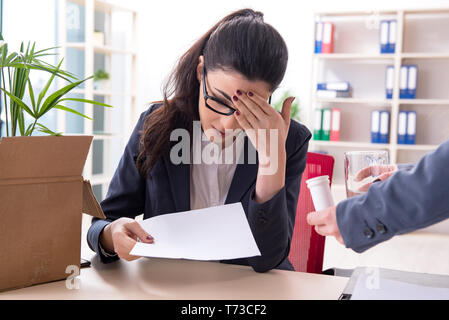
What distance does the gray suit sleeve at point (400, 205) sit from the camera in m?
0.68

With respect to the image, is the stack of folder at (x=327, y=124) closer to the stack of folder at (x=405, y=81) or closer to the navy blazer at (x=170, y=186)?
the stack of folder at (x=405, y=81)

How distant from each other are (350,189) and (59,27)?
3.64 metres

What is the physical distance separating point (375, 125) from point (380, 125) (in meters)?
0.05

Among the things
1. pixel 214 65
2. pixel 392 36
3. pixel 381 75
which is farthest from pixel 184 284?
pixel 381 75

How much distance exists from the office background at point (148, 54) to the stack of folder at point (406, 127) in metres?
0.33

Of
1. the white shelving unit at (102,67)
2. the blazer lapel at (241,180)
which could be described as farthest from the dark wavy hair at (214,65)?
the white shelving unit at (102,67)

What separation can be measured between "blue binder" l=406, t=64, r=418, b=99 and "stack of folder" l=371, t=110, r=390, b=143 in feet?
0.88

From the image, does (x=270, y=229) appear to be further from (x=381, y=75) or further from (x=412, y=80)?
(x=381, y=75)

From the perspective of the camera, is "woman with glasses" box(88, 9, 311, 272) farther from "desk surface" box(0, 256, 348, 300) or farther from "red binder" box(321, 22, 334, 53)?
"red binder" box(321, 22, 334, 53)

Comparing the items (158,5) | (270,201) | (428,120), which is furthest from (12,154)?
(158,5)

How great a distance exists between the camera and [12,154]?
83 cm

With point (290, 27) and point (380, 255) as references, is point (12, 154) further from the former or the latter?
point (290, 27)

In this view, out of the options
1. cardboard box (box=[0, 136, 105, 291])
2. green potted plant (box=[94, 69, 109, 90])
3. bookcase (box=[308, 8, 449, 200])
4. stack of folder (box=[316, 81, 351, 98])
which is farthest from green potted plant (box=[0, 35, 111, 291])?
stack of folder (box=[316, 81, 351, 98])

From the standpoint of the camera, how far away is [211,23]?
17.3 ft
